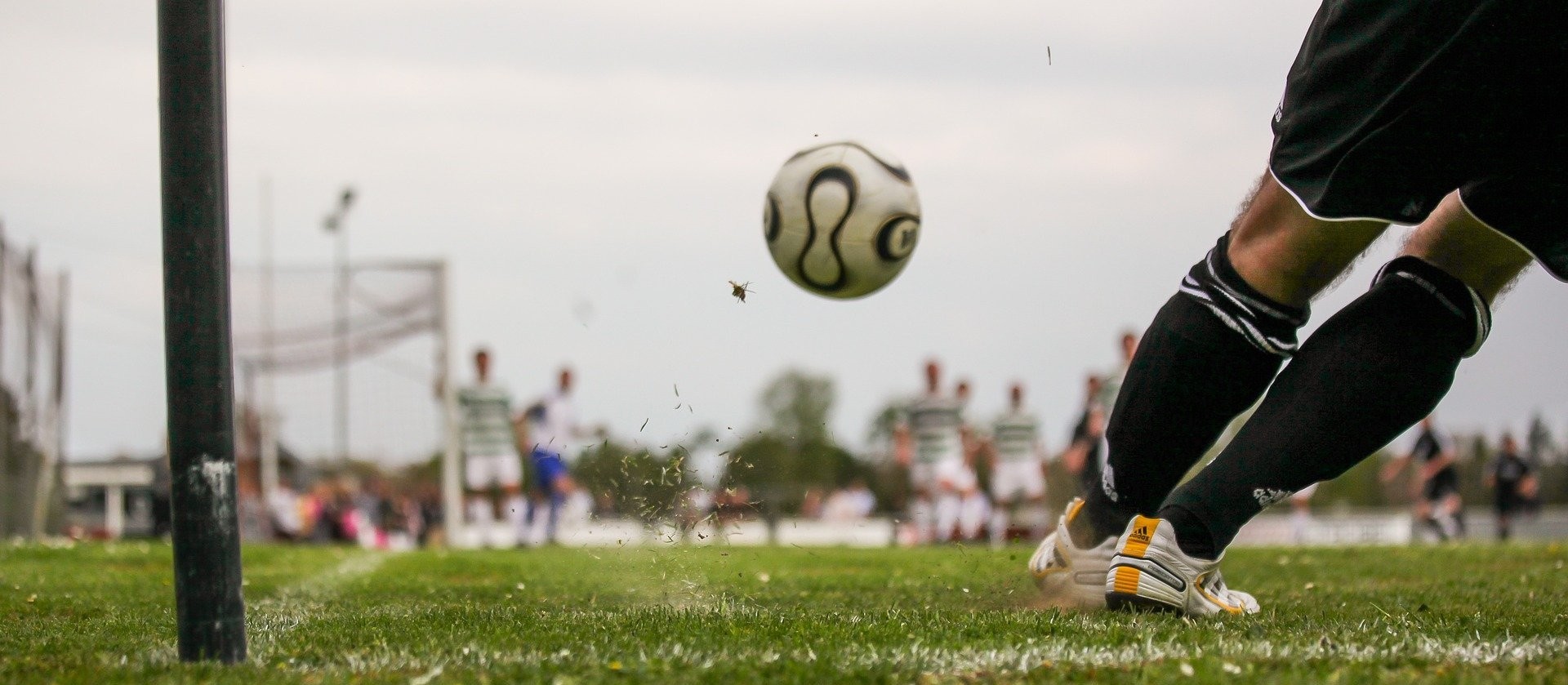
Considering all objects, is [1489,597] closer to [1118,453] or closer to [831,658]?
[1118,453]

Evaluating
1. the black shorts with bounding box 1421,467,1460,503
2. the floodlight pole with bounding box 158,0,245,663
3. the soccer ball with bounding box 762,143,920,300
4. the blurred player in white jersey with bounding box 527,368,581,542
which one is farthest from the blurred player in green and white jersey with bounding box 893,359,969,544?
the floodlight pole with bounding box 158,0,245,663

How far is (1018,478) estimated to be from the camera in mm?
18266

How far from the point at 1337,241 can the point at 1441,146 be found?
31cm

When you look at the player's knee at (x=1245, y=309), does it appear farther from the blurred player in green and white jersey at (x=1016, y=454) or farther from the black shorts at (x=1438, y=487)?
the black shorts at (x=1438, y=487)

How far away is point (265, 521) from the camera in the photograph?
950 inches

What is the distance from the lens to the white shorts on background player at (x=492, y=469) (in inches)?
644

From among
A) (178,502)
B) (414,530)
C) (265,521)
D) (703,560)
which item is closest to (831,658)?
(178,502)

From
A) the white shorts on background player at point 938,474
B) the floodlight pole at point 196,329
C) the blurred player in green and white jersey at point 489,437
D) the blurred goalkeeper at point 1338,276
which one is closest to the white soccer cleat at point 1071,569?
the blurred goalkeeper at point 1338,276

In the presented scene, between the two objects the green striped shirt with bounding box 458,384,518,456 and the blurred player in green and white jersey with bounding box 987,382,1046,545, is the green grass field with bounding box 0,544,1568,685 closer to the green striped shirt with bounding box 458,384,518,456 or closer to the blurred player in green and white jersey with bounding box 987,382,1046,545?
the green striped shirt with bounding box 458,384,518,456

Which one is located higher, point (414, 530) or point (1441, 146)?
point (1441, 146)

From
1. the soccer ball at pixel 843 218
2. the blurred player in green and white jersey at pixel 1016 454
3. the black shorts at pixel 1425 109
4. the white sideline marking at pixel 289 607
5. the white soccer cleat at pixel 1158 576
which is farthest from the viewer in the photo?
the blurred player in green and white jersey at pixel 1016 454

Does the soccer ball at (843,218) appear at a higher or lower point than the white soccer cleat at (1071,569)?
higher

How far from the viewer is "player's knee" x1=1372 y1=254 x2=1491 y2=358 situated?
346 cm

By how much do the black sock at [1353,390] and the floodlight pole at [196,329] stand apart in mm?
2212
